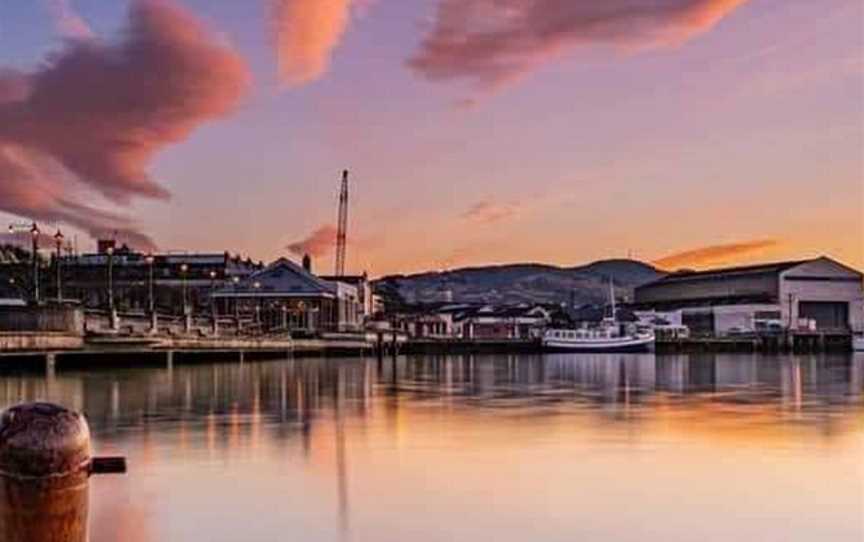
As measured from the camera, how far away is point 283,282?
173750mm

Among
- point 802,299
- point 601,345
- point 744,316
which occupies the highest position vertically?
point 802,299

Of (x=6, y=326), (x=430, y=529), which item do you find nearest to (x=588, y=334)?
(x=6, y=326)

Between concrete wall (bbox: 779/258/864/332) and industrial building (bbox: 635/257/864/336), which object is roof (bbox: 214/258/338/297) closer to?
industrial building (bbox: 635/257/864/336)

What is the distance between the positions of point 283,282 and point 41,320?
107 meters

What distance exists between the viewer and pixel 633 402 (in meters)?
44.8

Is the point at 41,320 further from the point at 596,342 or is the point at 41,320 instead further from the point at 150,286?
the point at 596,342

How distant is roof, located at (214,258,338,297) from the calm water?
128562 millimetres

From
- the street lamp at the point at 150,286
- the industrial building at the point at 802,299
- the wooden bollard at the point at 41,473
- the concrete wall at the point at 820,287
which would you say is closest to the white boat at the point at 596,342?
the industrial building at the point at 802,299

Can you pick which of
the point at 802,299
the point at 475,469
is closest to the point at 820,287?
the point at 802,299

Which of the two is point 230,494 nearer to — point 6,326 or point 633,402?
point 633,402

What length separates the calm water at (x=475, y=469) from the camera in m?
16.2

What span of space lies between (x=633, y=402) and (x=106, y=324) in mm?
45161

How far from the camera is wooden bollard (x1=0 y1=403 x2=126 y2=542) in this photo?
7.01 meters

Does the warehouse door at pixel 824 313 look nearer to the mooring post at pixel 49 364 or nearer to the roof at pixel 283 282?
the roof at pixel 283 282
